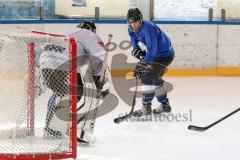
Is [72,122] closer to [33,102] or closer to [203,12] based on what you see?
[33,102]

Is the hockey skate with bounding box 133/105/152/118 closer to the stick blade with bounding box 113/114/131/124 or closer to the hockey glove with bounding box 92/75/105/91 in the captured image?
the stick blade with bounding box 113/114/131/124

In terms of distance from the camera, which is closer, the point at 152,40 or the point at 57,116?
the point at 57,116

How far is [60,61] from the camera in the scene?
156 inches

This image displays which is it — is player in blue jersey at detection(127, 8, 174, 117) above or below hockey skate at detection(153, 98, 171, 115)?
above

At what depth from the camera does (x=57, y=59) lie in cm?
398

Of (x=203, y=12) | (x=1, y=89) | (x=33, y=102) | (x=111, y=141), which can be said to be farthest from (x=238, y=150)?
(x=203, y=12)

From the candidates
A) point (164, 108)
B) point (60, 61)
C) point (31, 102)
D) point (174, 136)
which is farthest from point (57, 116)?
point (164, 108)

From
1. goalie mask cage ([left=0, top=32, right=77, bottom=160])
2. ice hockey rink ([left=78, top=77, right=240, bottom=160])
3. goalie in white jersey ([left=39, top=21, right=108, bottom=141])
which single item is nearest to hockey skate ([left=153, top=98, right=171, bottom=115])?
ice hockey rink ([left=78, top=77, right=240, bottom=160])

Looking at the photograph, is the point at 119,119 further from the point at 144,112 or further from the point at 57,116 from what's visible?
the point at 57,116

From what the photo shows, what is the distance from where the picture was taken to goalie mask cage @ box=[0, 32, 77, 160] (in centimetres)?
374

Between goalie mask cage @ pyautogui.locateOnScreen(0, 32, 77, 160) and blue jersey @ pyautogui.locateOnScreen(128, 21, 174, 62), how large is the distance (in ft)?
3.47

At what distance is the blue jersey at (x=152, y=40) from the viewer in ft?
15.8

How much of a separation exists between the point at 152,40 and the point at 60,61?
110cm

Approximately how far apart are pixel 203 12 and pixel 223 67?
2.77 feet
